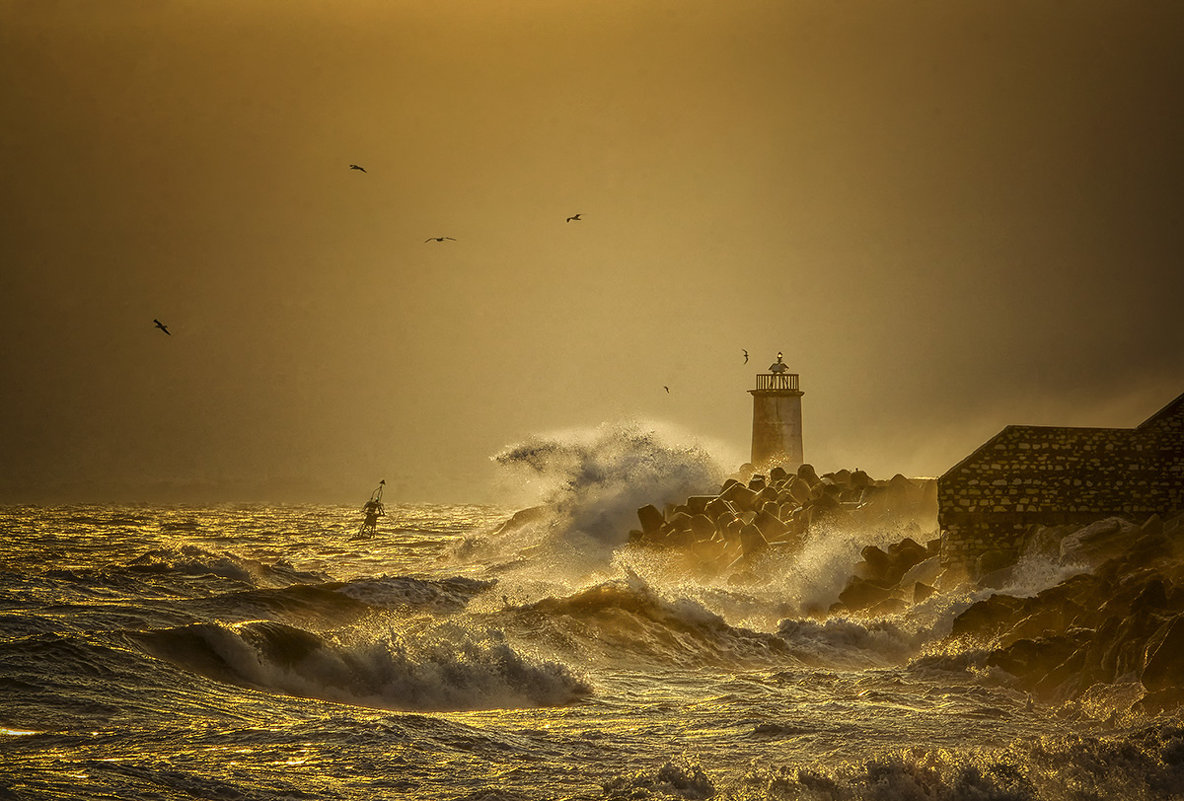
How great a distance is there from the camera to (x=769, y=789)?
7.77 metres

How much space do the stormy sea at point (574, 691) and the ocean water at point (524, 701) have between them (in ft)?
0.12

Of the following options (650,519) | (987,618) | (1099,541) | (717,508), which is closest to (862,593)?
(1099,541)

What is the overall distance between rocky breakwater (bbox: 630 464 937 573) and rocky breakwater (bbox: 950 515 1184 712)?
6935mm

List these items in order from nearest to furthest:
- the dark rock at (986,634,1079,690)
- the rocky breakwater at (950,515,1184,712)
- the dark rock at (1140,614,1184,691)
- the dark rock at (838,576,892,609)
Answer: the dark rock at (1140,614,1184,691) → the rocky breakwater at (950,515,1184,712) → the dark rock at (986,634,1079,690) → the dark rock at (838,576,892,609)

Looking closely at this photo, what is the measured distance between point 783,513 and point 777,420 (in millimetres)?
14979

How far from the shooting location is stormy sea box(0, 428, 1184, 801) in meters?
7.92

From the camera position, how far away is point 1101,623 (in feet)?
41.0

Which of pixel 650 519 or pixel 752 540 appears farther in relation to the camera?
pixel 650 519

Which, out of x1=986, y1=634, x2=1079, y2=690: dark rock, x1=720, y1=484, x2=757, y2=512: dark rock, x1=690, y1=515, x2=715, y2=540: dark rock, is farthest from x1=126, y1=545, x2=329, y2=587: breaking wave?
x1=986, y1=634, x2=1079, y2=690: dark rock

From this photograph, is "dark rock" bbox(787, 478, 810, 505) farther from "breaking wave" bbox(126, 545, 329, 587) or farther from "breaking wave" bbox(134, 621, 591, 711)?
"breaking wave" bbox(134, 621, 591, 711)

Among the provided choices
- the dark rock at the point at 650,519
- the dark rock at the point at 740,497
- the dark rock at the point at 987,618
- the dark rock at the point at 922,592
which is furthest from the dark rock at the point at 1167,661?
the dark rock at the point at 650,519

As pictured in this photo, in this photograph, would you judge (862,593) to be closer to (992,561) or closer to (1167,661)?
(992,561)

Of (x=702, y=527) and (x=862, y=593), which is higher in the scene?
(x=702, y=527)

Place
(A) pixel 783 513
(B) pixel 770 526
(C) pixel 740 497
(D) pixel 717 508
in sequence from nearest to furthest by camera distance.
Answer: (B) pixel 770 526 → (A) pixel 783 513 → (D) pixel 717 508 → (C) pixel 740 497
